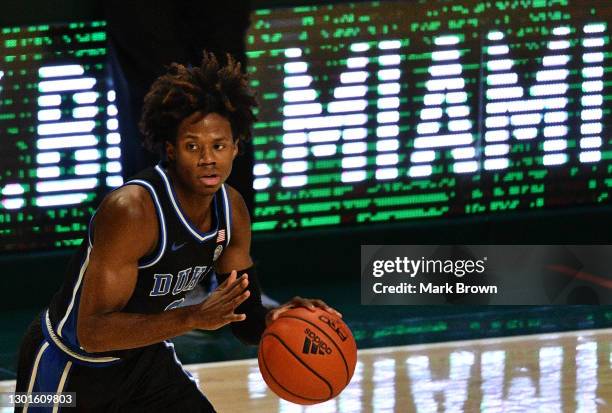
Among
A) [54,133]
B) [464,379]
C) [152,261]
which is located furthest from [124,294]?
[54,133]

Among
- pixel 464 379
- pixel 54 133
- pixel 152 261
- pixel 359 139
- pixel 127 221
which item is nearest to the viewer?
pixel 127 221

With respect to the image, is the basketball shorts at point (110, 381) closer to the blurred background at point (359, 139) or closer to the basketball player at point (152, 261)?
the basketball player at point (152, 261)

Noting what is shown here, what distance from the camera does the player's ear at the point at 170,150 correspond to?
339 cm

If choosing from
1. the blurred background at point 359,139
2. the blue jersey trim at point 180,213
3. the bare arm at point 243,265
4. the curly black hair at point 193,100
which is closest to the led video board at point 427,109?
the blurred background at point 359,139

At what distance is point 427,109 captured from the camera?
6.41 m

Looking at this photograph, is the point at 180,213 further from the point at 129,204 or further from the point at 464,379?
the point at 464,379

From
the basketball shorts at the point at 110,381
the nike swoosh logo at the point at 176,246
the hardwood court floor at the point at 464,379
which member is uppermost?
the nike swoosh logo at the point at 176,246

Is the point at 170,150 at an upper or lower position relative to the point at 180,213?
upper

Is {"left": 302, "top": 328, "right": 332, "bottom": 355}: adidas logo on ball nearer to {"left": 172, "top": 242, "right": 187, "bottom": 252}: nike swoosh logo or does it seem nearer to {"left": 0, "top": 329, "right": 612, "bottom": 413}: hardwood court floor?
{"left": 172, "top": 242, "right": 187, "bottom": 252}: nike swoosh logo

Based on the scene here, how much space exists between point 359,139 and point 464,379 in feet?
5.53

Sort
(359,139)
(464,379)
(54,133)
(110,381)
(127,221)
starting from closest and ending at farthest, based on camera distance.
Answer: (127,221), (110,381), (464,379), (54,133), (359,139)

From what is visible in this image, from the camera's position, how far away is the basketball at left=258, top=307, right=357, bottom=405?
3584 millimetres
